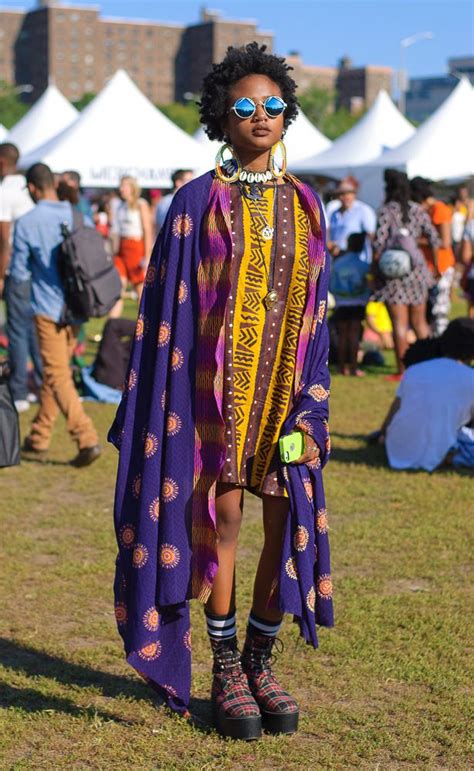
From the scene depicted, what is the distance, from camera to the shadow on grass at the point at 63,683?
13.8 ft

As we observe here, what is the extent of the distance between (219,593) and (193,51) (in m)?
176

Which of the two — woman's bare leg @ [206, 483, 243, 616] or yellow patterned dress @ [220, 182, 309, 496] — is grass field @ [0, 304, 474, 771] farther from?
yellow patterned dress @ [220, 182, 309, 496]

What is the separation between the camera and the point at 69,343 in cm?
831

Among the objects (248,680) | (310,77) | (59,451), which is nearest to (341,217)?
(59,451)

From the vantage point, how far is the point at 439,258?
12680 mm

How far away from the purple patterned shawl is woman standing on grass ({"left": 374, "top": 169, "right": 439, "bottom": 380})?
7.63 metres

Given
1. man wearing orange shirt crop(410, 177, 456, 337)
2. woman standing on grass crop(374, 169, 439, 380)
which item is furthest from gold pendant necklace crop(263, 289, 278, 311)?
man wearing orange shirt crop(410, 177, 456, 337)

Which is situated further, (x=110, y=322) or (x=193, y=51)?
(x=193, y=51)

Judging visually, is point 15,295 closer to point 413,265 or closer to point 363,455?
point 363,455

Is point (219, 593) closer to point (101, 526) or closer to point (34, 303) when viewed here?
point (101, 526)

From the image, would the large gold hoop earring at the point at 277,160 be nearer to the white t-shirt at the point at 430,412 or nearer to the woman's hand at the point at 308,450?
the woman's hand at the point at 308,450

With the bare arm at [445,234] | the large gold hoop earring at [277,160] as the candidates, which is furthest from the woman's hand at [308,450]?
the bare arm at [445,234]

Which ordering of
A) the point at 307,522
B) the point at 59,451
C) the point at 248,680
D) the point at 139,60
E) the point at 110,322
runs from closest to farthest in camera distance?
the point at 307,522 → the point at 248,680 → the point at 59,451 → the point at 110,322 → the point at 139,60

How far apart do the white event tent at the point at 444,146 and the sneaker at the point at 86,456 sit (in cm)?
1507
